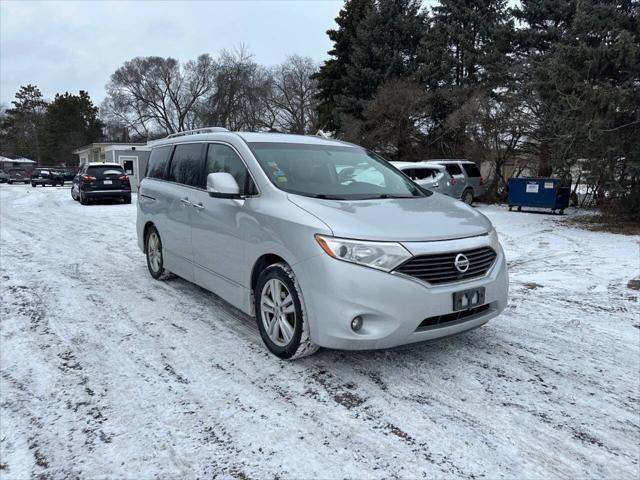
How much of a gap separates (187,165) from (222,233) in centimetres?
141

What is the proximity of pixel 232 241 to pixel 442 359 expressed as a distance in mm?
2026

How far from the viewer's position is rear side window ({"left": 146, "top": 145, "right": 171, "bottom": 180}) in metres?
5.81

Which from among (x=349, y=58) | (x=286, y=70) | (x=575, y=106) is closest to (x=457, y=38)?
(x=349, y=58)

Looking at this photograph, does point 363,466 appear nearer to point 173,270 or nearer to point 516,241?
point 173,270

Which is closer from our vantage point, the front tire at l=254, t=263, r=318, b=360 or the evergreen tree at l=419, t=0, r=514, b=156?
the front tire at l=254, t=263, r=318, b=360

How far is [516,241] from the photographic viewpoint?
399 inches

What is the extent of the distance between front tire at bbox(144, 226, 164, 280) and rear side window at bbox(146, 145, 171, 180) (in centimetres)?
72

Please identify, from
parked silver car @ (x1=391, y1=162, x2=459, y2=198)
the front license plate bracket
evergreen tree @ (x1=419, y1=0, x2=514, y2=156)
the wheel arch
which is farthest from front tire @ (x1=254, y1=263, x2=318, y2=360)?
evergreen tree @ (x1=419, y1=0, x2=514, y2=156)

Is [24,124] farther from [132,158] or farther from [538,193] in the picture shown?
[538,193]

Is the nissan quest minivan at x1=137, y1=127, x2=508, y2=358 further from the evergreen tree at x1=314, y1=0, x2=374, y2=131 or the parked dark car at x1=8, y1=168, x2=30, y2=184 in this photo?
the parked dark car at x1=8, y1=168, x2=30, y2=184

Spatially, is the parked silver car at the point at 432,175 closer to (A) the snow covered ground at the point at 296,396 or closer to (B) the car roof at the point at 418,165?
(B) the car roof at the point at 418,165

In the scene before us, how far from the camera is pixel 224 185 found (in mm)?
3895

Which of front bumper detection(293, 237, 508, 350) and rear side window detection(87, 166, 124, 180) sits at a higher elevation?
rear side window detection(87, 166, 124, 180)

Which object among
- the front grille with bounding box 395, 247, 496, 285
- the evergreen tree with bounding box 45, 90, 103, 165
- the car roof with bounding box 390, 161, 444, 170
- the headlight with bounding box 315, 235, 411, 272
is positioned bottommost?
the front grille with bounding box 395, 247, 496, 285
